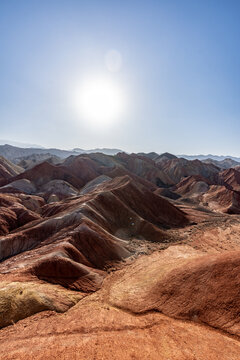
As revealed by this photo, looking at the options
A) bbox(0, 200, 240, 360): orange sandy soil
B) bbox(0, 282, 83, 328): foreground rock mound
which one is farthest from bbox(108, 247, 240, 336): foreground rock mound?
bbox(0, 282, 83, 328): foreground rock mound

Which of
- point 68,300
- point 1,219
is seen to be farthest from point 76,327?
point 1,219

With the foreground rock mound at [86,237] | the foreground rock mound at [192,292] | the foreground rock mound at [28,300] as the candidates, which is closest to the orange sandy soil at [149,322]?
the foreground rock mound at [192,292]

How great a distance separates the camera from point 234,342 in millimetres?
10836

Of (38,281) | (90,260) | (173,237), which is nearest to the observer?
(38,281)

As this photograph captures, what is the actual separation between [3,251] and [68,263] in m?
13.0

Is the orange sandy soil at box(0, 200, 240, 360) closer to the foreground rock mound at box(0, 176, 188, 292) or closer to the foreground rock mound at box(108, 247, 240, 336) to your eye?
the foreground rock mound at box(108, 247, 240, 336)

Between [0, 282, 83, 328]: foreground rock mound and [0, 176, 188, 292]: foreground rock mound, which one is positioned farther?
[0, 176, 188, 292]: foreground rock mound

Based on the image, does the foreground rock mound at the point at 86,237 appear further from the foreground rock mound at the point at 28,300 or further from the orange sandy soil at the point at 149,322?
the orange sandy soil at the point at 149,322

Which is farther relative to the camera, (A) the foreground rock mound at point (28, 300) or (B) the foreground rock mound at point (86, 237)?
(B) the foreground rock mound at point (86, 237)

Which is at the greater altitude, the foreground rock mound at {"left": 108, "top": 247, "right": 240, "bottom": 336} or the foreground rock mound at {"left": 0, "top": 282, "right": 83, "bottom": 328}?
the foreground rock mound at {"left": 108, "top": 247, "right": 240, "bottom": 336}

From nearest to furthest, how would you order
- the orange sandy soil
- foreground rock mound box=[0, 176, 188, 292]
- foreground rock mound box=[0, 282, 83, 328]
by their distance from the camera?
the orange sandy soil → foreground rock mound box=[0, 282, 83, 328] → foreground rock mound box=[0, 176, 188, 292]

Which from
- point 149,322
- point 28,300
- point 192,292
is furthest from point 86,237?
point 192,292

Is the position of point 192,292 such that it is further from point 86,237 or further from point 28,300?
point 86,237

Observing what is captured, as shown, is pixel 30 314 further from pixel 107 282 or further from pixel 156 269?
pixel 156 269
